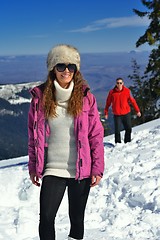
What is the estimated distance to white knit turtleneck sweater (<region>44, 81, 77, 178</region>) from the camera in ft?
10.4

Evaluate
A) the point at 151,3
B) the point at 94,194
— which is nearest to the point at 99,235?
the point at 94,194

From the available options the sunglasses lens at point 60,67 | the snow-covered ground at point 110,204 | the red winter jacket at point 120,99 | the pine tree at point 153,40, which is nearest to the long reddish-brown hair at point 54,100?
the sunglasses lens at point 60,67

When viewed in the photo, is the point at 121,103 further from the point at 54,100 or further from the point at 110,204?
the point at 54,100

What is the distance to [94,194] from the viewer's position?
655 centimetres

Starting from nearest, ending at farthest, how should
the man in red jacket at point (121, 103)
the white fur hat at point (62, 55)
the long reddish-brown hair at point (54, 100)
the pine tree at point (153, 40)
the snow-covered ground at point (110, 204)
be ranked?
the long reddish-brown hair at point (54, 100)
the white fur hat at point (62, 55)
the snow-covered ground at point (110, 204)
the man in red jacket at point (121, 103)
the pine tree at point (153, 40)

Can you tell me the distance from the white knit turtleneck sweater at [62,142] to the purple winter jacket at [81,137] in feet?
0.17

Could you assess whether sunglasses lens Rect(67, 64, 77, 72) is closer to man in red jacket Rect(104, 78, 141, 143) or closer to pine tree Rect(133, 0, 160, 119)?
man in red jacket Rect(104, 78, 141, 143)

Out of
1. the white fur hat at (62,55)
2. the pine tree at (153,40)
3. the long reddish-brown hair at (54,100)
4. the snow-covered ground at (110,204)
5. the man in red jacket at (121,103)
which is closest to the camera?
the long reddish-brown hair at (54,100)

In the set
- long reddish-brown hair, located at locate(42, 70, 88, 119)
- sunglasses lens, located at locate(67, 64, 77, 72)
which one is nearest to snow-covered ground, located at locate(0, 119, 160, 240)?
long reddish-brown hair, located at locate(42, 70, 88, 119)

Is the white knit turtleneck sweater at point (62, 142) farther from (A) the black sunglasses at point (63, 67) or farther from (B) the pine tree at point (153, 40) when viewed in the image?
(B) the pine tree at point (153, 40)

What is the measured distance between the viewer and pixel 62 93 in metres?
3.18

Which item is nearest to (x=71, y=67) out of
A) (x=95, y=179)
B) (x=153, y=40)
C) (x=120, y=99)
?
(x=95, y=179)

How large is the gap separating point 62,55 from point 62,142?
0.80 m

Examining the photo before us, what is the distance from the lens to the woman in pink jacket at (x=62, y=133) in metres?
3.16
